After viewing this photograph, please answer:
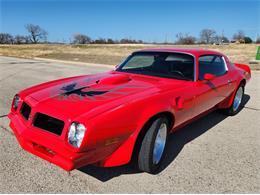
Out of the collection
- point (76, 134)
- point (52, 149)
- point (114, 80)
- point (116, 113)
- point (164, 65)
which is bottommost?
point (52, 149)

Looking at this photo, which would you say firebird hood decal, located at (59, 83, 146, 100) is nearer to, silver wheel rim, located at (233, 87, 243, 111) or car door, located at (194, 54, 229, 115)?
car door, located at (194, 54, 229, 115)

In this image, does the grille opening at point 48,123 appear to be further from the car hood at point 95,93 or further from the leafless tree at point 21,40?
the leafless tree at point 21,40

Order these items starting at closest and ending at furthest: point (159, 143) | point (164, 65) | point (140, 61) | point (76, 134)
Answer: point (76, 134), point (159, 143), point (164, 65), point (140, 61)

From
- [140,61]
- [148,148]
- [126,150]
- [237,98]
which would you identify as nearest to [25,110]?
[126,150]

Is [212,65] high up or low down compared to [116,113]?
up

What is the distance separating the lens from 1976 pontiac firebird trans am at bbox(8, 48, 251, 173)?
2.26 meters

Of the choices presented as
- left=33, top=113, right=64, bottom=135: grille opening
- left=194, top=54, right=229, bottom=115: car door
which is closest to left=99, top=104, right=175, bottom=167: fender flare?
left=33, top=113, right=64, bottom=135: grille opening

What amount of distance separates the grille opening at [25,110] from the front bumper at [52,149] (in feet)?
0.46

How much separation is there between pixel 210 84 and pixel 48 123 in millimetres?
2458

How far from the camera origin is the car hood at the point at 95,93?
245 cm

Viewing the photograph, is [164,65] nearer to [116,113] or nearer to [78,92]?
[78,92]

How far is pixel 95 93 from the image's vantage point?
2.85 metres

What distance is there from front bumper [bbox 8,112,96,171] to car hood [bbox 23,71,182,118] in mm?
280

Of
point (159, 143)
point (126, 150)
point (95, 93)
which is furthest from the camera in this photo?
point (159, 143)
